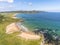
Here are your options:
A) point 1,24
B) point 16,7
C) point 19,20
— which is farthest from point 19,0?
point 1,24

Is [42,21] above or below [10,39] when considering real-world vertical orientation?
above

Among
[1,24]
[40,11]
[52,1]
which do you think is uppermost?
[52,1]

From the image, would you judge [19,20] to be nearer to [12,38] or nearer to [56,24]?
[12,38]

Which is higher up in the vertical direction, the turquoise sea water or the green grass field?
the turquoise sea water

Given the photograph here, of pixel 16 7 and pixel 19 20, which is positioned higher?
pixel 16 7

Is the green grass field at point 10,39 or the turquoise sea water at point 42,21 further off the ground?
the turquoise sea water at point 42,21

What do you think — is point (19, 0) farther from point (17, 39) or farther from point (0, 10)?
point (17, 39)

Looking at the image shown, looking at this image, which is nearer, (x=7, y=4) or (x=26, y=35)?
(x=26, y=35)
